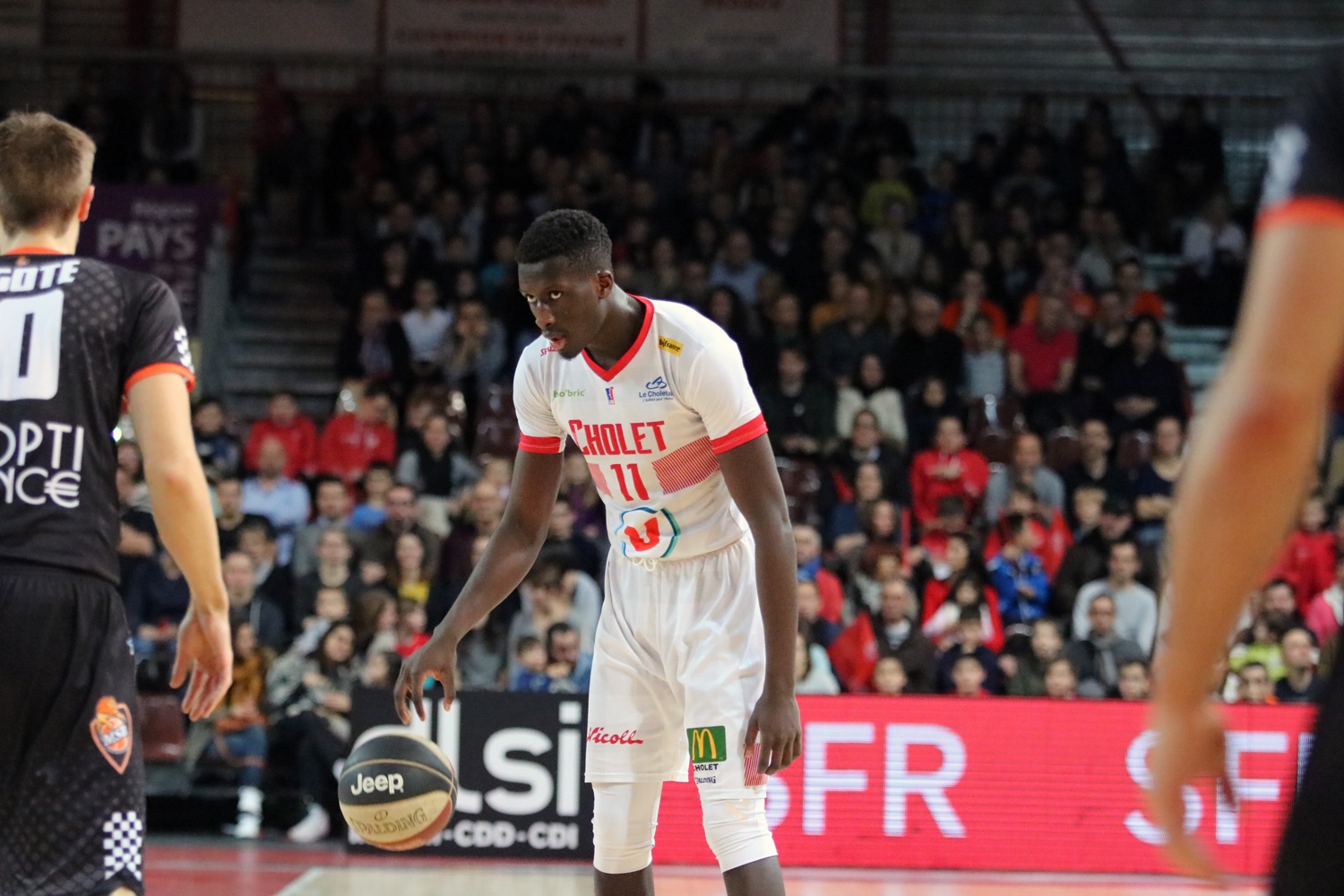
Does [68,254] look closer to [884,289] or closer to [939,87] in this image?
[884,289]

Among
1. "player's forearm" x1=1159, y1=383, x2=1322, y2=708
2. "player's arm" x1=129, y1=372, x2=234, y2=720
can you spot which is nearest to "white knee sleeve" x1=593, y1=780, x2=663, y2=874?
"player's arm" x1=129, y1=372, x2=234, y2=720

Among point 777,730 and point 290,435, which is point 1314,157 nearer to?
point 777,730

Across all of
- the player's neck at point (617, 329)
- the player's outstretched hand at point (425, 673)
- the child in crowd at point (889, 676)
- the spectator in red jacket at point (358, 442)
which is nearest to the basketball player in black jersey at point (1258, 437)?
the player's neck at point (617, 329)

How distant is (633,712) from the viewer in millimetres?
4613

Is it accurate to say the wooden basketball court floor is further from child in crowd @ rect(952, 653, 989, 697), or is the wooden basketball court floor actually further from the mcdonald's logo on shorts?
the mcdonald's logo on shorts

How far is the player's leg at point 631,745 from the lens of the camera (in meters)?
4.59

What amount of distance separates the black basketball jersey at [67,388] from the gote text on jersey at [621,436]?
148 centimetres

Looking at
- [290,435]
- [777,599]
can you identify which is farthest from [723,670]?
[290,435]

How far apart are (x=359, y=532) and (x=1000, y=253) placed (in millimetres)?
6966

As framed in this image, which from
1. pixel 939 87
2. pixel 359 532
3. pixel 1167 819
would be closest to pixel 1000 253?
pixel 939 87

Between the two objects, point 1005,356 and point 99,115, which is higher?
point 99,115

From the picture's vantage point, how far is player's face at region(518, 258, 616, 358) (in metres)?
4.36

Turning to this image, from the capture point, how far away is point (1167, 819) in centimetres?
180

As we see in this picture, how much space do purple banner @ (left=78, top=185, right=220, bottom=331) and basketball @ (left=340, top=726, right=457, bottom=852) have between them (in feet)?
31.4
